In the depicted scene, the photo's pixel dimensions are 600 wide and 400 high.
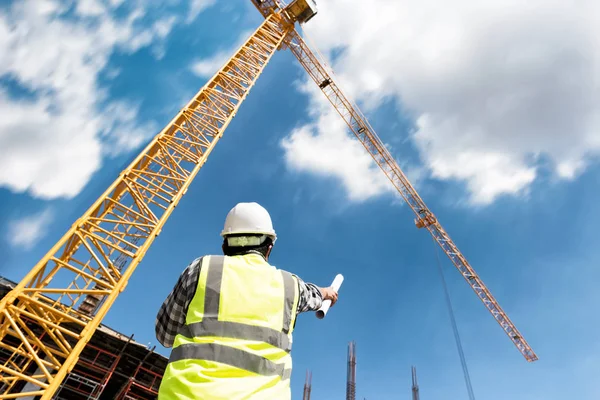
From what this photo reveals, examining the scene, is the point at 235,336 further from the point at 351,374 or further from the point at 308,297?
the point at 351,374

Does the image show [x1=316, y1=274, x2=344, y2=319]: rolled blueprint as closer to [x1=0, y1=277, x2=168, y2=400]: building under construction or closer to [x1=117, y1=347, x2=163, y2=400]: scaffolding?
[x1=0, y1=277, x2=168, y2=400]: building under construction

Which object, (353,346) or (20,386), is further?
(353,346)

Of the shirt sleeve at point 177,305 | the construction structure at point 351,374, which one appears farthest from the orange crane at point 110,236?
the construction structure at point 351,374

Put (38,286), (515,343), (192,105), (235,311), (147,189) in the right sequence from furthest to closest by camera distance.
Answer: (515,343) < (192,105) < (147,189) < (38,286) < (235,311)

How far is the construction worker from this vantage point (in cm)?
129

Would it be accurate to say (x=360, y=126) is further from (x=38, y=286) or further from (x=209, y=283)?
(x=209, y=283)

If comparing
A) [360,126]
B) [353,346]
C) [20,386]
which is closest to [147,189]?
[20,386]

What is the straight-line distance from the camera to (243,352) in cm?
136

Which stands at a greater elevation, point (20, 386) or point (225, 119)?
point (225, 119)

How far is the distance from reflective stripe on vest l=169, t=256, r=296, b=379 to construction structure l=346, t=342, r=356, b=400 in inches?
1502

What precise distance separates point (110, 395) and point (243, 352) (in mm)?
16969

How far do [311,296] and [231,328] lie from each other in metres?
0.52

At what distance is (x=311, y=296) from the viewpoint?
5.92ft

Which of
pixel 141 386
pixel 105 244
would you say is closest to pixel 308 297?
pixel 105 244
